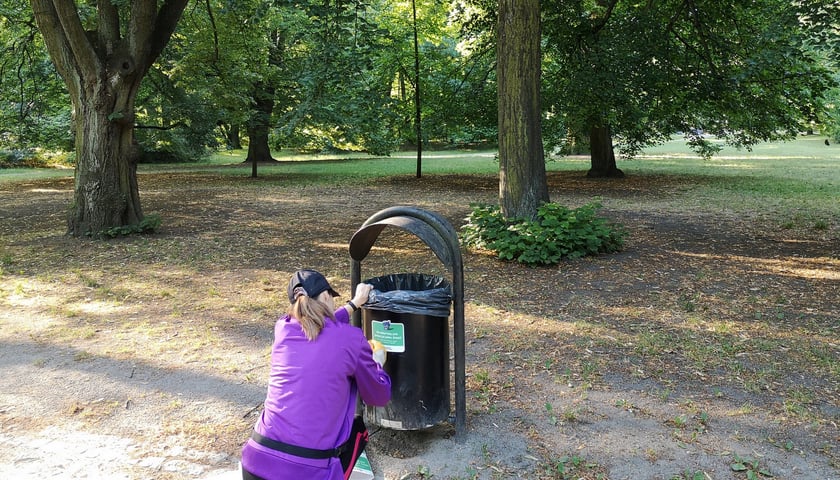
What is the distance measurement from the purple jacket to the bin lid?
0.88 m

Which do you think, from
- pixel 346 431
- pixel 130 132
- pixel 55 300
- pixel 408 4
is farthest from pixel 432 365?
pixel 408 4

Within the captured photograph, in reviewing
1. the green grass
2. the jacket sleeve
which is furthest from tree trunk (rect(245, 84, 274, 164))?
the jacket sleeve

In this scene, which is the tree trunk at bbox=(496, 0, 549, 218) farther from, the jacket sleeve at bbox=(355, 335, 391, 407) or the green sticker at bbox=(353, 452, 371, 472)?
the jacket sleeve at bbox=(355, 335, 391, 407)

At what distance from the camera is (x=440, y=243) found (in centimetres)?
353

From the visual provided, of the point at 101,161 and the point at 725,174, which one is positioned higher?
the point at 101,161

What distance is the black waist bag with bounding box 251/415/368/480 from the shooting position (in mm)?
2527

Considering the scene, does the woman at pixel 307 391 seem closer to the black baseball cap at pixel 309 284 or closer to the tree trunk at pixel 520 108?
the black baseball cap at pixel 309 284

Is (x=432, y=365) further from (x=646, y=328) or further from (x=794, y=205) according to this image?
(x=794, y=205)

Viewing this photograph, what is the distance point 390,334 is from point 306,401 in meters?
0.96

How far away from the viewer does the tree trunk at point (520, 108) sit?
8.32 metres

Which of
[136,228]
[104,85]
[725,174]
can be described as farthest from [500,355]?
[725,174]

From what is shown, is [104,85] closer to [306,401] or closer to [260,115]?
[306,401]

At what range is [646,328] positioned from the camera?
5715 millimetres

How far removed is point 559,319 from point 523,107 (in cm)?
347
